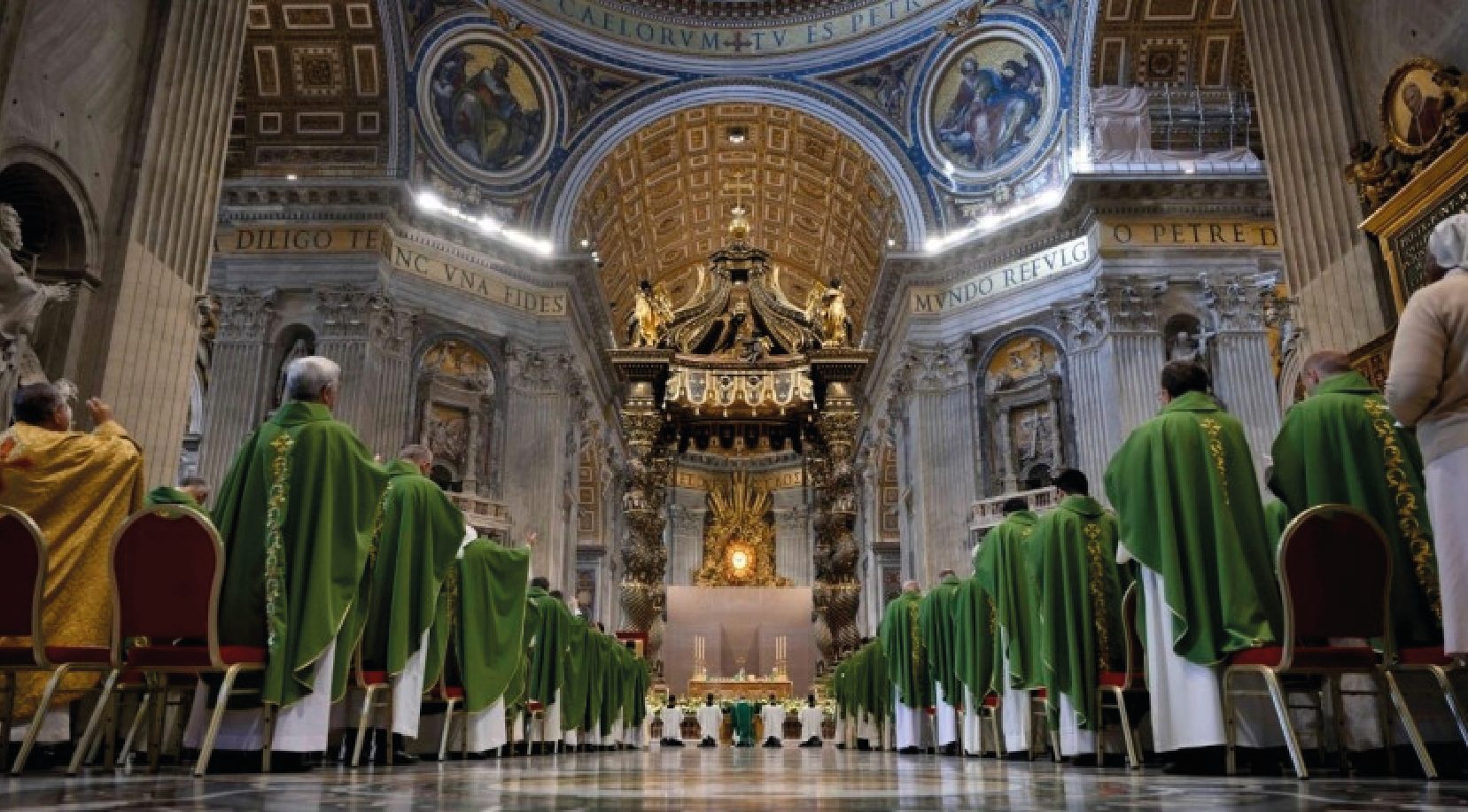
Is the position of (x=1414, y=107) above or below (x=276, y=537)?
above

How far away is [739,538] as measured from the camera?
89.7 ft

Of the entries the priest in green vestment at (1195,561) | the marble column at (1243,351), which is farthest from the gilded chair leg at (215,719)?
the marble column at (1243,351)

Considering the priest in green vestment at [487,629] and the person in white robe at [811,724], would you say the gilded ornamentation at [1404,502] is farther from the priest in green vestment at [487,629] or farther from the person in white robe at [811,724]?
the person in white robe at [811,724]

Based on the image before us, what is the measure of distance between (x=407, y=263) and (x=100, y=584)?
36.9 feet

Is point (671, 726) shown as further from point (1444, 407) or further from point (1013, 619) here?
point (1444, 407)

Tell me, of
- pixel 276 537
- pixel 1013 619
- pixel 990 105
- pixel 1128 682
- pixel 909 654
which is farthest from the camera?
pixel 990 105

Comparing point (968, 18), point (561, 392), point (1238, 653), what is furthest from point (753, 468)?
point (1238, 653)

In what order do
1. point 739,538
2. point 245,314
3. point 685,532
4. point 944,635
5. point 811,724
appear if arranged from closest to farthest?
point 944,635, point 811,724, point 245,314, point 739,538, point 685,532

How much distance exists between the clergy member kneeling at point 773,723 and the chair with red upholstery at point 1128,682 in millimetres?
8898

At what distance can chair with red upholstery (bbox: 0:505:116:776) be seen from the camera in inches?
130

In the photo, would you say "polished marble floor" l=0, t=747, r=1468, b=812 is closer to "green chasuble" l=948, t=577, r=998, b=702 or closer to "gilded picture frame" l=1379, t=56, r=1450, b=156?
"green chasuble" l=948, t=577, r=998, b=702

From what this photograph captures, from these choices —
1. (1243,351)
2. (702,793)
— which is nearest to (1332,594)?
(702,793)

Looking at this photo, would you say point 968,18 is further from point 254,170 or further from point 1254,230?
point 254,170

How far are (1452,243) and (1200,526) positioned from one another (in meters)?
1.19
